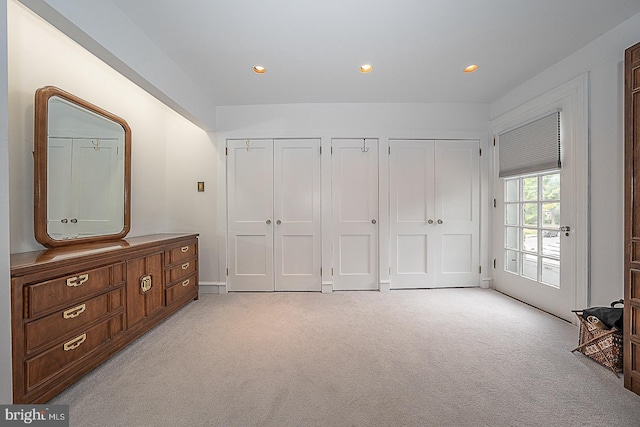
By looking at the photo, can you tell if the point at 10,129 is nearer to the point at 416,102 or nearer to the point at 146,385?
the point at 146,385

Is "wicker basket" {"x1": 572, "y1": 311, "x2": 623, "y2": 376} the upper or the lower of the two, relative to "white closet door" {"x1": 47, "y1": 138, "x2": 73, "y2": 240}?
lower

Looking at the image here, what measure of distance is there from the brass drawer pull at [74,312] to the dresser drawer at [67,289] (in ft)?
0.15

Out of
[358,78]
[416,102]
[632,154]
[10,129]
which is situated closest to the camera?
[632,154]

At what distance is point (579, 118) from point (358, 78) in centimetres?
210

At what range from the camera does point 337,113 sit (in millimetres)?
3740

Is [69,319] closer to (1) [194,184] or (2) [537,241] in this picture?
(1) [194,184]

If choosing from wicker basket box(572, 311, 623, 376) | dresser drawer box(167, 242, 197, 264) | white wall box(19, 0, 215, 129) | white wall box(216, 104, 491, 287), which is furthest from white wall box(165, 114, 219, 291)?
wicker basket box(572, 311, 623, 376)

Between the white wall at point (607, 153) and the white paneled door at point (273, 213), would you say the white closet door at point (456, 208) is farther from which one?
the white paneled door at point (273, 213)

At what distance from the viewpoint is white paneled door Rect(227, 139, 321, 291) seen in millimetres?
3744

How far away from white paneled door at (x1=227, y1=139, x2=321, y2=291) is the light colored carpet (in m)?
0.86

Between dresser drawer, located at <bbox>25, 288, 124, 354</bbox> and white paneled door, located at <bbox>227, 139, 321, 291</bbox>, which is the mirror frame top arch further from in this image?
white paneled door, located at <bbox>227, 139, 321, 291</bbox>

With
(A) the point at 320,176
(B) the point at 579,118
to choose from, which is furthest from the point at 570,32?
(A) the point at 320,176

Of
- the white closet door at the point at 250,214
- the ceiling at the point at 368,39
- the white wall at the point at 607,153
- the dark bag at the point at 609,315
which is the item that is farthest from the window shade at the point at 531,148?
the white closet door at the point at 250,214

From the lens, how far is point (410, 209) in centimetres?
379
